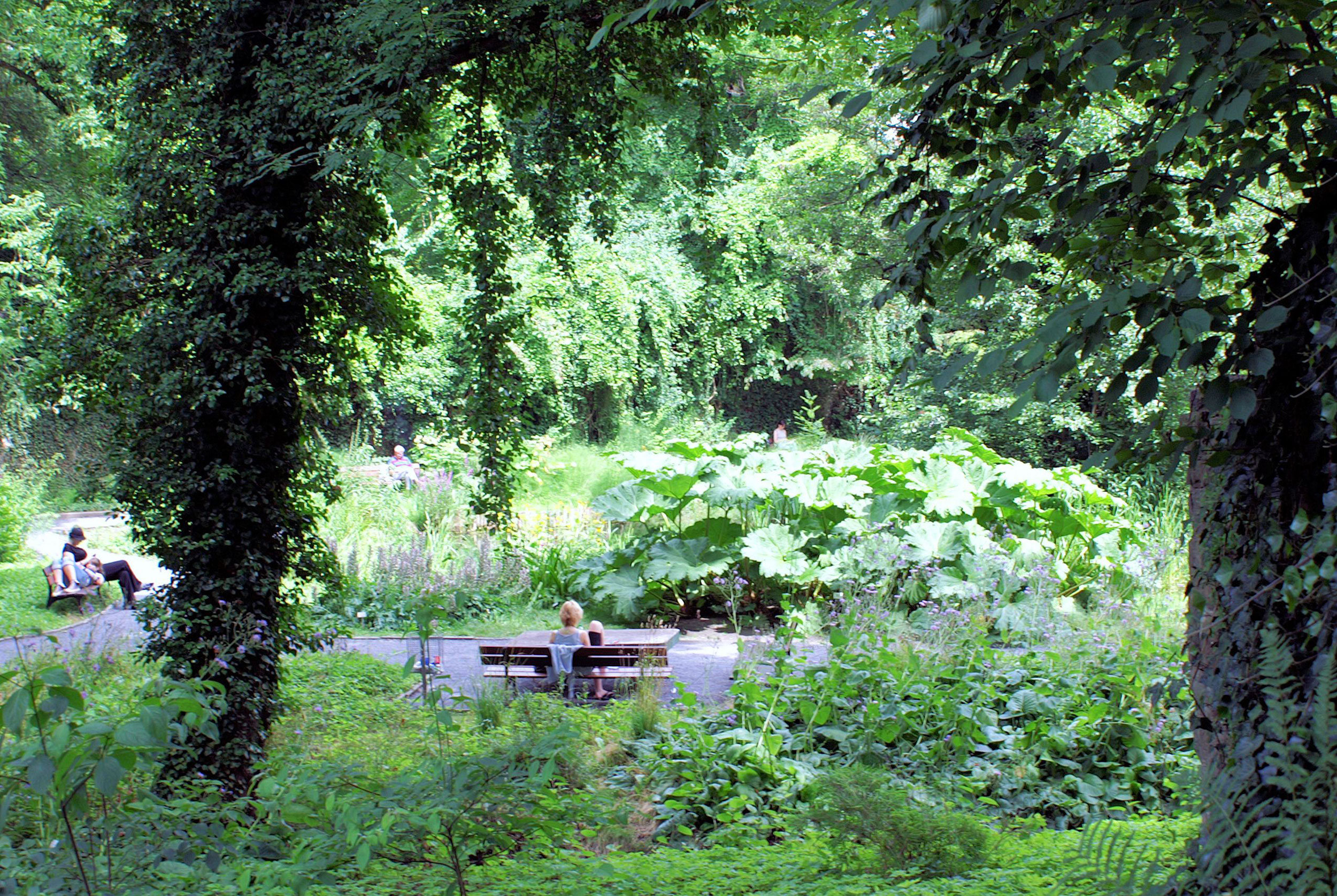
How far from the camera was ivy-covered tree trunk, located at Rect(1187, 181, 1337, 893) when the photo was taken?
6.71ft

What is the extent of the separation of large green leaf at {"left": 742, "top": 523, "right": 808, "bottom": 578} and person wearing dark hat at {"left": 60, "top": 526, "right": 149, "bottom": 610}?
21.4 feet

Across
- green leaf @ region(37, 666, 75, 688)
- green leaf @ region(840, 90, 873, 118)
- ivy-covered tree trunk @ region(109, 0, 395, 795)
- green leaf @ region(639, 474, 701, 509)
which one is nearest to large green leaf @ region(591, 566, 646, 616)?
green leaf @ region(639, 474, 701, 509)

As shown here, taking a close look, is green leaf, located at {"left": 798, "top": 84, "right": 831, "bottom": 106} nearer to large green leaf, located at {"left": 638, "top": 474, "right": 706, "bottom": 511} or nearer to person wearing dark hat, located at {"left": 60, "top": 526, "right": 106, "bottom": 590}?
large green leaf, located at {"left": 638, "top": 474, "right": 706, "bottom": 511}

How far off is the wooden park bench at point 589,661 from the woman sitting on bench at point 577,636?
9 centimetres

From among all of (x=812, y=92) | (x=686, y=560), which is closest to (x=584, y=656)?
(x=686, y=560)

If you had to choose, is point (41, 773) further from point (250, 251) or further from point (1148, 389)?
point (250, 251)

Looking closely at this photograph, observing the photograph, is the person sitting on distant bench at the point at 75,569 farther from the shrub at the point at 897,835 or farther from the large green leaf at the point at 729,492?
the shrub at the point at 897,835

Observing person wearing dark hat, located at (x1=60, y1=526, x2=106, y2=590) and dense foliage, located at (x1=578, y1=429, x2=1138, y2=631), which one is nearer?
dense foliage, located at (x1=578, y1=429, x2=1138, y2=631)

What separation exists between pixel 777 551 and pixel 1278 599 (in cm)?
701

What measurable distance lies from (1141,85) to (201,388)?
436 cm

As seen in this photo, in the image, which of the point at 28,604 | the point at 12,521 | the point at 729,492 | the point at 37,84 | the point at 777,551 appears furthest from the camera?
the point at 37,84

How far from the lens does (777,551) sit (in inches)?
361

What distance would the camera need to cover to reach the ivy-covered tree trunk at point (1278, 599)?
80.5 inches

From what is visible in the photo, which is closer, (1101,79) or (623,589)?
(1101,79)
